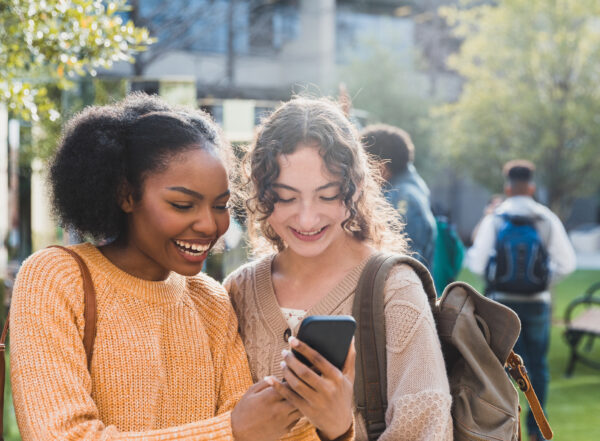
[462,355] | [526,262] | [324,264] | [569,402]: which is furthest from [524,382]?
[569,402]

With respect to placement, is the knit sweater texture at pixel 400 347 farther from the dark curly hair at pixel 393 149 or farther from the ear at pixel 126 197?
the dark curly hair at pixel 393 149

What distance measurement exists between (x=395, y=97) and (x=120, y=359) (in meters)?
19.7

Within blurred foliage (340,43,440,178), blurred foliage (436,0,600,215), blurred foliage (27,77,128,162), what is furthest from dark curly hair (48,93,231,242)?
blurred foliage (340,43,440,178)

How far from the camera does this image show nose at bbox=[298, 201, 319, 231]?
6.72ft

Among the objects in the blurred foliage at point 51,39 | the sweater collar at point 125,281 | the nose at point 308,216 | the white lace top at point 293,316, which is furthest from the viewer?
the blurred foliage at point 51,39

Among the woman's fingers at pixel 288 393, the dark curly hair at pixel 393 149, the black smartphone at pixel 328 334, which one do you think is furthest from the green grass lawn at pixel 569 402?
the black smartphone at pixel 328 334

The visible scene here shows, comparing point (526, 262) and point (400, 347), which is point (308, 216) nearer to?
point (400, 347)

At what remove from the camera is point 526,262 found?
5684mm

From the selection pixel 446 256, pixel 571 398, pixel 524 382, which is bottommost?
pixel 571 398

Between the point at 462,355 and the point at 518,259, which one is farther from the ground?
the point at 462,355

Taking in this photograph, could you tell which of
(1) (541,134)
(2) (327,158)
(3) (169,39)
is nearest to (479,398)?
(2) (327,158)

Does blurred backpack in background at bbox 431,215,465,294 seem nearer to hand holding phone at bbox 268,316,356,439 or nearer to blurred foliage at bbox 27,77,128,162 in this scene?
blurred foliage at bbox 27,77,128,162

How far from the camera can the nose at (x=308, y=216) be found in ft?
6.72

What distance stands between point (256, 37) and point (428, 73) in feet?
19.9
